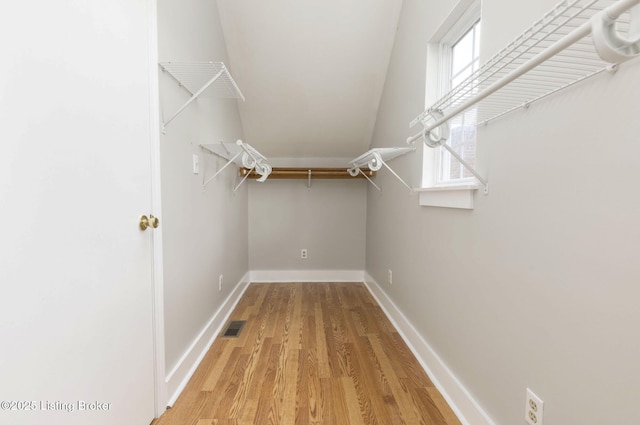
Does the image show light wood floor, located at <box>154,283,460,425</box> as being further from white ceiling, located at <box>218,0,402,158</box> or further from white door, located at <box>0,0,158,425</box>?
white ceiling, located at <box>218,0,402,158</box>

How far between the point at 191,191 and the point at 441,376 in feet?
5.64

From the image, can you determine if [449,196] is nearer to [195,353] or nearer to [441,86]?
[441,86]

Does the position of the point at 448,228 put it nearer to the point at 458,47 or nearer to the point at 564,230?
the point at 564,230

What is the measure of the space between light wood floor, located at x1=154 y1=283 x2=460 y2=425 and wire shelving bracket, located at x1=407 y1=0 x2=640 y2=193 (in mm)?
1144

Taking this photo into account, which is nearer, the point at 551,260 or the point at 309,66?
the point at 551,260

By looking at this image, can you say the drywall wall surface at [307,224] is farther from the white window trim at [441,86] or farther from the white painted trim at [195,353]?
the white window trim at [441,86]

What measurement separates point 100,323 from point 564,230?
4.76ft

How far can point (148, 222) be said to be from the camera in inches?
49.7

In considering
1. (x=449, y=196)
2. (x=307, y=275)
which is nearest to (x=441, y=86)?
(x=449, y=196)

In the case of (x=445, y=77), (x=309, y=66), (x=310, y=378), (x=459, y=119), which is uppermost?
(x=309, y=66)

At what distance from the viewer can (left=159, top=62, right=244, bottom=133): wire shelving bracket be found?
55.0 inches

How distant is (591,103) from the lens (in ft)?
2.55

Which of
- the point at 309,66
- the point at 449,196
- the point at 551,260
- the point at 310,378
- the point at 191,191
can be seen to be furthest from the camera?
the point at 309,66

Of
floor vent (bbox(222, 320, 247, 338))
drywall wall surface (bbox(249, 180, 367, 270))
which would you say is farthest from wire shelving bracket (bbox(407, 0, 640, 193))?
drywall wall surface (bbox(249, 180, 367, 270))
